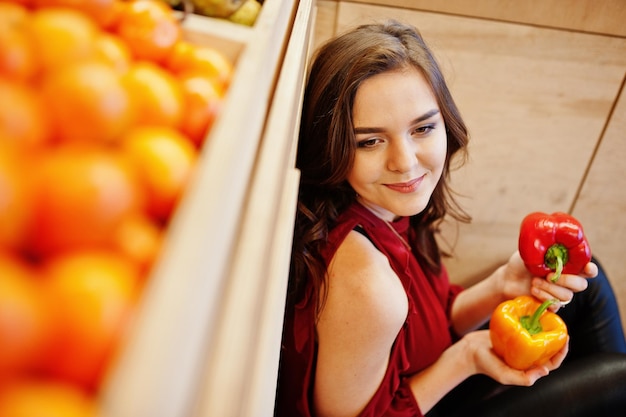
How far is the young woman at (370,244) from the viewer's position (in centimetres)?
88

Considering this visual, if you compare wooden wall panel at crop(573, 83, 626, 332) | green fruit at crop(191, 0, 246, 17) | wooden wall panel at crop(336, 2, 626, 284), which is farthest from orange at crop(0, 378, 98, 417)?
wooden wall panel at crop(573, 83, 626, 332)

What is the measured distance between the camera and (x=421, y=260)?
1.27 metres

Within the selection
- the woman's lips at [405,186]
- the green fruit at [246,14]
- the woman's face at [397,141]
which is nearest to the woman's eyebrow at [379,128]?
the woman's face at [397,141]

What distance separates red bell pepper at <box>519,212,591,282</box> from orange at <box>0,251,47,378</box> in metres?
1.16

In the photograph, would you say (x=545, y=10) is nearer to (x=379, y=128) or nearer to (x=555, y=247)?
(x=555, y=247)

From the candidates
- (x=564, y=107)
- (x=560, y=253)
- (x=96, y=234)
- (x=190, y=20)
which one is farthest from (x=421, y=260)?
(x=96, y=234)

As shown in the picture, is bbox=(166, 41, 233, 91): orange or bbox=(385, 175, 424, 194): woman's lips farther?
bbox=(385, 175, 424, 194): woman's lips

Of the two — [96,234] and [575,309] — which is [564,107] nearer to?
[575,309]

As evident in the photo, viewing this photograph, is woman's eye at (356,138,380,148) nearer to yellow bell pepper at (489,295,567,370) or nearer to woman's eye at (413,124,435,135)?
woman's eye at (413,124,435,135)

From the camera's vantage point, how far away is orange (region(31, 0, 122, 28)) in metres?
0.40

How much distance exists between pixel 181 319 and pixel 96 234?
9 centimetres

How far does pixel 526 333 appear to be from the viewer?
108cm

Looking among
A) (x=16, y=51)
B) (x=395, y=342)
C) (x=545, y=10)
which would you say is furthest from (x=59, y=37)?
(x=545, y=10)

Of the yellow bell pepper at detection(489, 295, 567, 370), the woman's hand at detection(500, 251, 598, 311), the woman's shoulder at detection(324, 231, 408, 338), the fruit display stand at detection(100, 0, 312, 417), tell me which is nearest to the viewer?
the fruit display stand at detection(100, 0, 312, 417)
